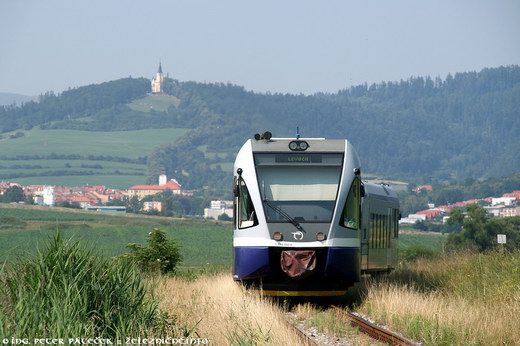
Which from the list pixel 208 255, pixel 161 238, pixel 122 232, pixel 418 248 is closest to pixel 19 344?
pixel 161 238

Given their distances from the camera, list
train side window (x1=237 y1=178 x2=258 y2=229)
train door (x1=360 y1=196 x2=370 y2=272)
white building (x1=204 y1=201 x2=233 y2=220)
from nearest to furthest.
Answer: train side window (x1=237 y1=178 x2=258 y2=229) < train door (x1=360 y1=196 x2=370 y2=272) < white building (x1=204 y1=201 x2=233 y2=220)

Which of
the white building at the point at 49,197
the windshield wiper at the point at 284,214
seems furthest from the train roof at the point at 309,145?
the white building at the point at 49,197

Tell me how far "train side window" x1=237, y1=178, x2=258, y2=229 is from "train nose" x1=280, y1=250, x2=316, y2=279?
2.67 feet

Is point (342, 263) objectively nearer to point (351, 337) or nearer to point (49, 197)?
point (351, 337)

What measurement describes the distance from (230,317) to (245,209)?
517 cm

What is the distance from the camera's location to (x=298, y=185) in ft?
65.9

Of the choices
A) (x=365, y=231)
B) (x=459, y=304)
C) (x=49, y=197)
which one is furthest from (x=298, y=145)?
(x=49, y=197)

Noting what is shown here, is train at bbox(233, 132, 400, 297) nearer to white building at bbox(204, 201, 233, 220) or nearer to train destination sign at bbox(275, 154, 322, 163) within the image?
train destination sign at bbox(275, 154, 322, 163)

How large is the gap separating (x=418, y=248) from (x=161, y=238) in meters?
33.2

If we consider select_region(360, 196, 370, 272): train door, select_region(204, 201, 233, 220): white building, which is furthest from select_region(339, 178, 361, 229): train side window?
select_region(204, 201, 233, 220): white building

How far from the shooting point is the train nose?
1942 cm

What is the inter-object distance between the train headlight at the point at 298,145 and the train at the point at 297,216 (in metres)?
0.02

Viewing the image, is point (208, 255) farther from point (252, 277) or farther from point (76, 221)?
point (252, 277)

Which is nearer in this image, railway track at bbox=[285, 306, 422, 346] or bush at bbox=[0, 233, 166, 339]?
bush at bbox=[0, 233, 166, 339]
